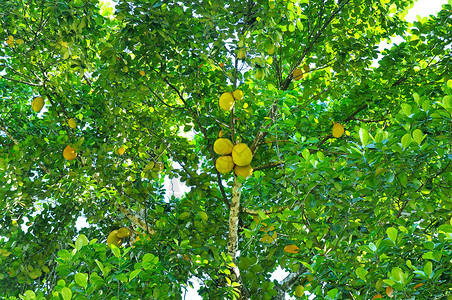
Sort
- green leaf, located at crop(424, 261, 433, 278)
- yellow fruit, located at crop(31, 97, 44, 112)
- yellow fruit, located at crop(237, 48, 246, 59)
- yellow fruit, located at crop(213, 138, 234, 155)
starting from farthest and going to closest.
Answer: yellow fruit, located at crop(31, 97, 44, 112) → yellow fruit, located at crop(213, 138, 234, 155) → yellow fruit, located at crop(237, 48, 246, 59) → green leaf, located at crop(424, 261, 433, 278)

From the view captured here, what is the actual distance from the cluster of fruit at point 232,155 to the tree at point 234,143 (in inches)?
5.7

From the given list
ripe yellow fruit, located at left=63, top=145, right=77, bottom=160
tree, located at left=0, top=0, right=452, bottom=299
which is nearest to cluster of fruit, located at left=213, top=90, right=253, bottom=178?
tree, located at left=0, top=0, right=452, bottom=299

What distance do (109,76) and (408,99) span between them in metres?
2.84

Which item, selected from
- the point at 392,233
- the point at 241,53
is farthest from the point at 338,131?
the point at 392,233

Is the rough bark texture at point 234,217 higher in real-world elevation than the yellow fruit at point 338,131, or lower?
lower

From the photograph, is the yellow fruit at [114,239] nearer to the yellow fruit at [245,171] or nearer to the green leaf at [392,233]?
the yellow fruit at [245,171]

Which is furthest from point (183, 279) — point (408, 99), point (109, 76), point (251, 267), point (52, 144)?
point (408, 99)

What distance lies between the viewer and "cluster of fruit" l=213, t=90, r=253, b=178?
2.95 meters

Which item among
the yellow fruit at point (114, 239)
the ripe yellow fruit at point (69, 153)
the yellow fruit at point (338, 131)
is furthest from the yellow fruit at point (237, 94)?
the yellow fruit at point (114, 239)

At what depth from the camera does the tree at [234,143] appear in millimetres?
2180

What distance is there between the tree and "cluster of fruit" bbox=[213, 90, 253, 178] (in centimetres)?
15

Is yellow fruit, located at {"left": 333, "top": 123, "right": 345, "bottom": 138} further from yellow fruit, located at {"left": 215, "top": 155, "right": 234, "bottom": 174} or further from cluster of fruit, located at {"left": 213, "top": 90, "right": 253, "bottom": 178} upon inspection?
yellow fruit, located at {"left": 215, "top": 155, "right": 234, "bottom": 174}

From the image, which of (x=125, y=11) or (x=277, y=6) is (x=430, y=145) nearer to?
(x=277, y=6)

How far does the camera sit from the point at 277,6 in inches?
107
